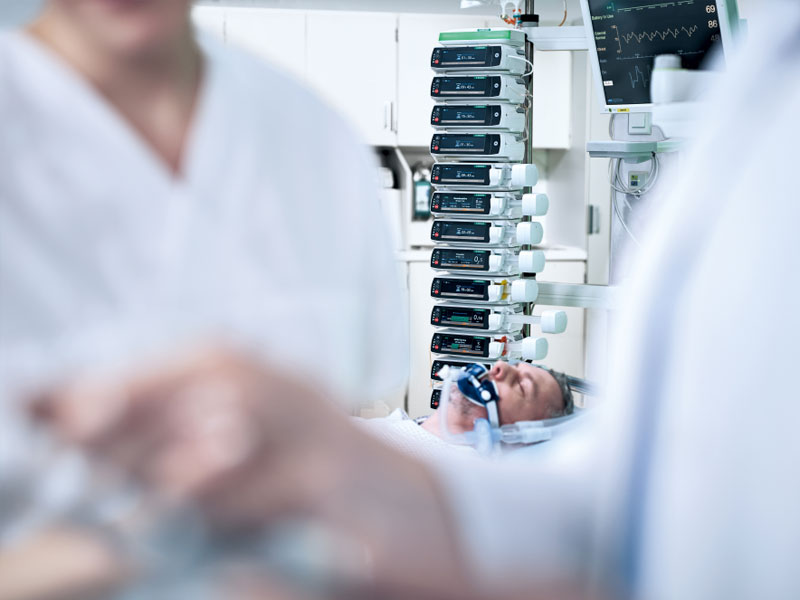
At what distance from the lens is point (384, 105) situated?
3715 millimetres

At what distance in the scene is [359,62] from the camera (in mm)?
3684

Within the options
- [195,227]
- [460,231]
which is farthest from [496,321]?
[195,227]

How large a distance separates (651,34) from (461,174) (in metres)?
0.69

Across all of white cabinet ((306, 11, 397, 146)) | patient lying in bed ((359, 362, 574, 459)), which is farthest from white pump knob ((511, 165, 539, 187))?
white cabinet ((306, 11, 397, 146))

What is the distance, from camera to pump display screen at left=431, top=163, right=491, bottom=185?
257 cm

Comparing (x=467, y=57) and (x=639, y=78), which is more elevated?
(x=467, y=57)

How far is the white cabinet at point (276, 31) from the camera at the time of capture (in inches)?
140

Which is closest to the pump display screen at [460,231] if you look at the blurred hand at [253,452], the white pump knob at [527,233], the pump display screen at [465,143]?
the white pump knob at [527,233]

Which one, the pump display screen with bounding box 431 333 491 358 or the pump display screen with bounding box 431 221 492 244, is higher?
the pump display screen with bounding box 431 221 492 244

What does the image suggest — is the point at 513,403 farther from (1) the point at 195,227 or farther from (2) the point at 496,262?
(1) the point at 195,227

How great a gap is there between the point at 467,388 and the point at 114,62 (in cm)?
165

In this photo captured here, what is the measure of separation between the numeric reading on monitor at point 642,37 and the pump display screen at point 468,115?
1.13 ft

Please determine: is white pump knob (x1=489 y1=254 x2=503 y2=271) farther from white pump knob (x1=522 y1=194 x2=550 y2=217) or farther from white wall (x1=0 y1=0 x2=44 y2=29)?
white wall (x1=0 y1=0 x2=44 y2=29)

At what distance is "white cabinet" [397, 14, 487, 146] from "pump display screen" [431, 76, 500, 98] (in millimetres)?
1100
